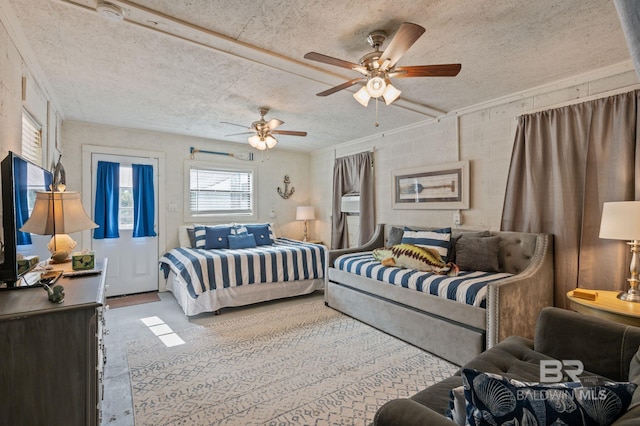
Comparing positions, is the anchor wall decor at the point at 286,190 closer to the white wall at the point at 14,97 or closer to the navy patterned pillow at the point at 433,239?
the navy patterned pillow at the point at 433,239

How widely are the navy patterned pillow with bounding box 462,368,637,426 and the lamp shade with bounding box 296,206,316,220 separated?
502 centimetres

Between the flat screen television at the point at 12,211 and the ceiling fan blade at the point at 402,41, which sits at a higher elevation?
the ceiling fan blade at the point at 402,41

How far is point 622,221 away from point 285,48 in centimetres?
270

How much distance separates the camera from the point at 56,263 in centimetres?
227

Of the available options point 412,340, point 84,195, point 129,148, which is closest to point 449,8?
point 412,340

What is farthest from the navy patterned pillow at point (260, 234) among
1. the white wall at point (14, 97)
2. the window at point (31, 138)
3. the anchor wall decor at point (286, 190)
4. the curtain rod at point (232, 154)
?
the white wall at point (14, 97)

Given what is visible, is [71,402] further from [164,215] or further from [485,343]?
[164,215]

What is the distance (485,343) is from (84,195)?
199 inches

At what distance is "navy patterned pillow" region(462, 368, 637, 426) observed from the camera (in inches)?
30.4

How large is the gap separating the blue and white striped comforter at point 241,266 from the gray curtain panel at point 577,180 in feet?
8.24

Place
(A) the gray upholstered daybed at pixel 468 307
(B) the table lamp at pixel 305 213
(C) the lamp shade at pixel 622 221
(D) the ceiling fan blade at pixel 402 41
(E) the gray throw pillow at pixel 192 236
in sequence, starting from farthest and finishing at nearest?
1. (B) the table lamp at pixel 305 213
2. (E) the gray throw pillow at pixel 192 236
3. (A) the gray upholstered daybed at pixel 468 307
4. (C) the lamp shade at pixel 622 221
5. (D) the ceiling fan blade at pixel 402 41

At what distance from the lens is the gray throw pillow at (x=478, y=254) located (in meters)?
3.05

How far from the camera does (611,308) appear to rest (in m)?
2.08

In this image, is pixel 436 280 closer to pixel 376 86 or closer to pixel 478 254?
pixel 478 254
